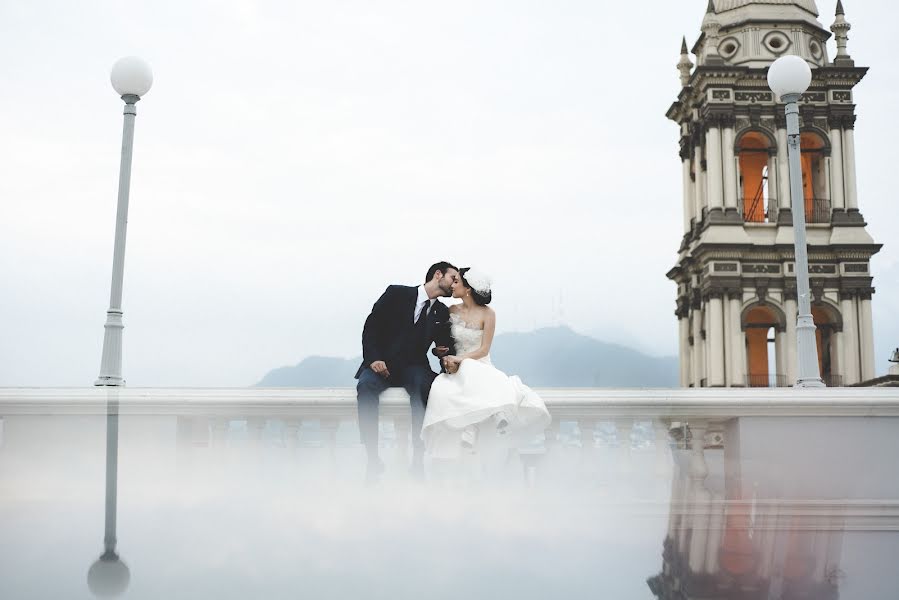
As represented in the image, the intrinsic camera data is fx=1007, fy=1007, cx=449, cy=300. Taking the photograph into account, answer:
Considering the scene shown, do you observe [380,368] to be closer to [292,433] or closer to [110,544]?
[292,433]

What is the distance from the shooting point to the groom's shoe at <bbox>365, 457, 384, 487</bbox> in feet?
26.2

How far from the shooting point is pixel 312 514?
782cm

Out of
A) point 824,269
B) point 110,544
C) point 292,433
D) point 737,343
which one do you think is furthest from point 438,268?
point 824,269

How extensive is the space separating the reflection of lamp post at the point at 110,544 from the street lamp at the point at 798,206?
662 centimetres

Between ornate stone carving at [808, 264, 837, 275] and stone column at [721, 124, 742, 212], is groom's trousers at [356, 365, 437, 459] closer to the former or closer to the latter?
stone column at [721, 124, 742, 212]

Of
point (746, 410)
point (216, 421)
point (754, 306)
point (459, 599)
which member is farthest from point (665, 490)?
point (754, 306)

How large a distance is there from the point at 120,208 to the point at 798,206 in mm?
7404

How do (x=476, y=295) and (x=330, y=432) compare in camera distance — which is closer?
(x=476, y=295)

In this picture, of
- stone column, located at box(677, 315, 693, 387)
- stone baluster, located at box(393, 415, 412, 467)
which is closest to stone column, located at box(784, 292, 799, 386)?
stone column, located at box(677, 315, 693, 387)

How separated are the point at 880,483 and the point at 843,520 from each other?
1.92 feet

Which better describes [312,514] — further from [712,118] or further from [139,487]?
[712,118]

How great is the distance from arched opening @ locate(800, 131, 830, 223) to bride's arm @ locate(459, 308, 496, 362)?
37.4 meters

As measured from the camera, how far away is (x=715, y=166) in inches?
1663

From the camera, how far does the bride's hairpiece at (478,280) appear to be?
27.3 feet
